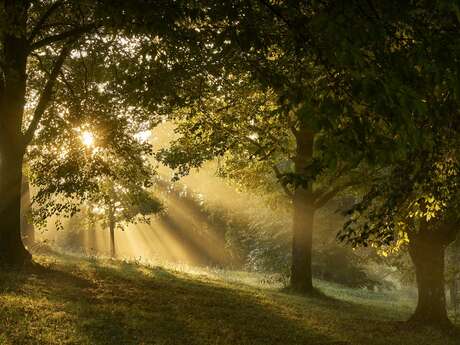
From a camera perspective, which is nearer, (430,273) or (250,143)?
(430,273)

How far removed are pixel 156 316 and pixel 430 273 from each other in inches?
399

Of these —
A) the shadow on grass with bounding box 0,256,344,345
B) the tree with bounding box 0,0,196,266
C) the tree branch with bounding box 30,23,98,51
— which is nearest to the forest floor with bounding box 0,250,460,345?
the shadow on grass with bounding box 0,256,344,345

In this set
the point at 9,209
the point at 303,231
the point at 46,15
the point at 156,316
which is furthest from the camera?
the point at 303,231

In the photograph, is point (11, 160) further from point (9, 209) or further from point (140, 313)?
point (140, 313)

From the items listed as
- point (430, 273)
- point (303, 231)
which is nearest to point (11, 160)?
point (303, 231)

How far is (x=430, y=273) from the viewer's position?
17.9 m

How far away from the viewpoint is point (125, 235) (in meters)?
80.4

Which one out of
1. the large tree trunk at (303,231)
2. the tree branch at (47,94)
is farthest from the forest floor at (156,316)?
the tree branch at (47,94)

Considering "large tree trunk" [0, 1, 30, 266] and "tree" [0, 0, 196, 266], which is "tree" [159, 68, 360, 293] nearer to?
"tree" [0, 0, 196, 266]

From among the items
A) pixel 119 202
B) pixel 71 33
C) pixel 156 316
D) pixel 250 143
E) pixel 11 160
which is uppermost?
pixel 71 33

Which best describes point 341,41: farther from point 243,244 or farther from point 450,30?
point 243,244

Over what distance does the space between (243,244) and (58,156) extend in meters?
38.5

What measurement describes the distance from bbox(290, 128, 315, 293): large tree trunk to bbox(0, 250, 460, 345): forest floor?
12.6 ft

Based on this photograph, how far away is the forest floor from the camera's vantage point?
411 inches
